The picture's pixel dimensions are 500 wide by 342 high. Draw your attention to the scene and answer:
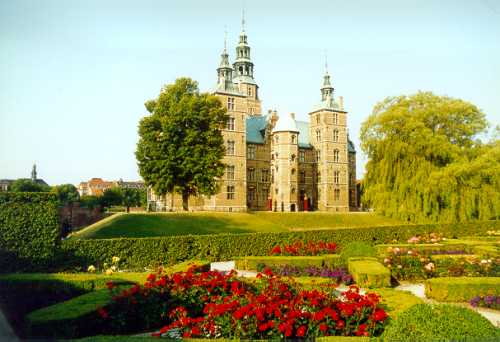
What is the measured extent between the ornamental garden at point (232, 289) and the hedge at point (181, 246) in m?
0.05

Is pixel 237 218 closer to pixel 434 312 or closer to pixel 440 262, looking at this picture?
pixel 440 262

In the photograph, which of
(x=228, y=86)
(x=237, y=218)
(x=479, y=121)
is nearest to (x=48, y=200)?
(x=237, y=218)

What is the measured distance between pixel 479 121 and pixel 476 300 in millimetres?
27212

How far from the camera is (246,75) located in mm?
69750

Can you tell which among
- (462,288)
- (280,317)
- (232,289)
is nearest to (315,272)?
(462,288)

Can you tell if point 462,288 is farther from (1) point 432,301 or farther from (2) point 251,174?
(2) point 251,174

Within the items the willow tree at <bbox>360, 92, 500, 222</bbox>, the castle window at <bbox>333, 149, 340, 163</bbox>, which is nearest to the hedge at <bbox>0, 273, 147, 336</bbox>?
the willow tree at <bbox>360, 92, 500, 222</bbox>

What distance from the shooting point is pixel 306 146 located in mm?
63844

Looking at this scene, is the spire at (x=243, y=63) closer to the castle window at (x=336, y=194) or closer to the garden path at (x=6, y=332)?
the castle window at (x=336, y=194)

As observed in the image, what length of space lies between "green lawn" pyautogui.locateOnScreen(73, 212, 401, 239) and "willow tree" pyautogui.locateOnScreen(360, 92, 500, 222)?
9.30ft

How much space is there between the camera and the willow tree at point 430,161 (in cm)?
3328

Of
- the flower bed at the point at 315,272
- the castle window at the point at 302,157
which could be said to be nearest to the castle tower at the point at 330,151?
the castle window at the point at 302,157

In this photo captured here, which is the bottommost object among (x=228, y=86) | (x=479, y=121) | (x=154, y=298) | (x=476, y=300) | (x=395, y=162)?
(x=476, y=300)

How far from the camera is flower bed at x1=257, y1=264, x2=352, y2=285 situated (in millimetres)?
16750
